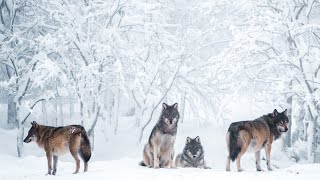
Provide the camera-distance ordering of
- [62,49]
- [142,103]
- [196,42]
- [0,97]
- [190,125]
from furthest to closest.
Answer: [0,97] < [190,125] < [196,42] < [142,103] < [62,49]

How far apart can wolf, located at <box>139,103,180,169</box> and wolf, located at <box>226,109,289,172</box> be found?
151 cm

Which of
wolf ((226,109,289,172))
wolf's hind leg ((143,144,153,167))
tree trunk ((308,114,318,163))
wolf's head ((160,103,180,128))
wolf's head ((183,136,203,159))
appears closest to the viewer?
wolf ((226,109,289,172))

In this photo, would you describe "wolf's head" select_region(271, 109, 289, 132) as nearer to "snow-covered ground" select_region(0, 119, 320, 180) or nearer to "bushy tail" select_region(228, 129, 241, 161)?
"snow-covered ground" select_region(0, 119, 320, 180)

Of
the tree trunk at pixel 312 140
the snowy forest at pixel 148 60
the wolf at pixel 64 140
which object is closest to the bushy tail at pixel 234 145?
the wolf at pixel 64 140

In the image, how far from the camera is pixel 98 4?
23688mm

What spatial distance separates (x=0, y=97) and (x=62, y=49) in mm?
16274

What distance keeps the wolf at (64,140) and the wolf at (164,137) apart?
169 centimetres

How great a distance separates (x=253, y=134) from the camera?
10.1 m

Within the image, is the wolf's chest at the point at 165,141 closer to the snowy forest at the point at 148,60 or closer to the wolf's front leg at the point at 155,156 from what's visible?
the wolf's front leg at the point at 155,156

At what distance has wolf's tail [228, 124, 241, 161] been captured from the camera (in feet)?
32.7

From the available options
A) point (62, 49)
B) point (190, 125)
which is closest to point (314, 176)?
point (62, 49)

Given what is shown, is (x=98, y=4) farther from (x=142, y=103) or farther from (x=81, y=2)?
(x=142, y=103)

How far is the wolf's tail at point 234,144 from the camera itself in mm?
9961

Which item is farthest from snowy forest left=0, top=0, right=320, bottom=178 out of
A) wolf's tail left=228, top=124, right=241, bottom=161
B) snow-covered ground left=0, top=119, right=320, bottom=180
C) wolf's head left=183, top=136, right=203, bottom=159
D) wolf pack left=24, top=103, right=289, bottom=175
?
wolf's tail left=228, top=124, right=241, bottom=161
